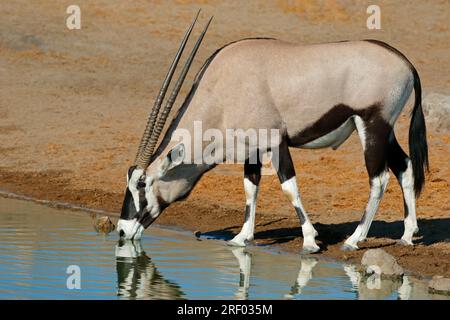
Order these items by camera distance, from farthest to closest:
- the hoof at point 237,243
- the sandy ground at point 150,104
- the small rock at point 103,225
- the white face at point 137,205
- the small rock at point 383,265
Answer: the sandy ground at point 150,104
the small rock at point 103,225
the hoof at point 237,243
the white face at point 137,205
the small rock at point 383,265

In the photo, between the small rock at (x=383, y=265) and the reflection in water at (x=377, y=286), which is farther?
the small rock at (x=383, y=265)

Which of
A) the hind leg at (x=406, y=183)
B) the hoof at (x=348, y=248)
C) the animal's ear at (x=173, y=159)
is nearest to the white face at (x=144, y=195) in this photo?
the animal's ear at (x=173, y=159)

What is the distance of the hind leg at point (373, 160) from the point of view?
32.0 ft

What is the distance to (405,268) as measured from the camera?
9.18 m

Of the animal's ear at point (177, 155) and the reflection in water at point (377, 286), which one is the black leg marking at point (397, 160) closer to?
the reflection in water at point (377, 286)

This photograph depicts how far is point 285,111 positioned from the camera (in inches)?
388

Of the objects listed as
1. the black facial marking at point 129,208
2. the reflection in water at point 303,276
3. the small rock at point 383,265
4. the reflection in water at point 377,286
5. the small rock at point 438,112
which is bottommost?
the reflection in water at point 377,286

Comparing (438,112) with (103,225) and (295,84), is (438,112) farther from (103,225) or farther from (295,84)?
(103,225)

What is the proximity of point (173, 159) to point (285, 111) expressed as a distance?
107 cm

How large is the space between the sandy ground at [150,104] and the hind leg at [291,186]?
145 millimetres

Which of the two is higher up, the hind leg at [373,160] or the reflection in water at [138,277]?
the hind leg at [373,160]
